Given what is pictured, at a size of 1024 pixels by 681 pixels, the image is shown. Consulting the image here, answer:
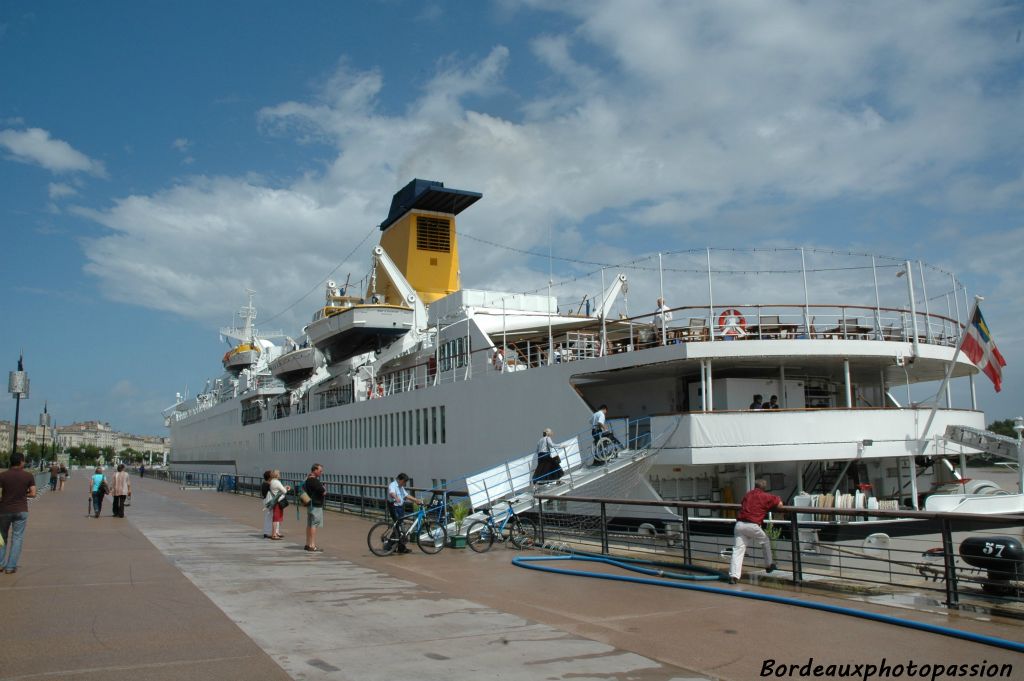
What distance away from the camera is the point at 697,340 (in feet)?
56.2

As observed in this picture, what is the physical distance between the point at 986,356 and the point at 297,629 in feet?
50.6

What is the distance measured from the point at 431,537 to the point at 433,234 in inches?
819

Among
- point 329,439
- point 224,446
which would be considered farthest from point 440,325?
point 224,446

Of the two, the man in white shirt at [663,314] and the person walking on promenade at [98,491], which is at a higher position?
the man in white shirt at [663,314]

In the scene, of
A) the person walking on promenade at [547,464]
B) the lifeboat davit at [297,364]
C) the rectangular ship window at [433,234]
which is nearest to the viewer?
the person walking on promenade at [547,464]

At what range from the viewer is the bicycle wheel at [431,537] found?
13430mm

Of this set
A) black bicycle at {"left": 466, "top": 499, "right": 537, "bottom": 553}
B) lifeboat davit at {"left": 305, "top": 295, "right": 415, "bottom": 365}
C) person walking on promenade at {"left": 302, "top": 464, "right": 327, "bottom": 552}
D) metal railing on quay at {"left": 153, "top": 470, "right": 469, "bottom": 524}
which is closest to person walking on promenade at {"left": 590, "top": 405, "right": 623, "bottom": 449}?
metal railing on quay at {"left": 153, "top": 470, "right": 469, "bottom": 524}

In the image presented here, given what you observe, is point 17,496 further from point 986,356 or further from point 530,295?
point 530,295

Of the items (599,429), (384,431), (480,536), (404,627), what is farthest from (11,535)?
(384,431)

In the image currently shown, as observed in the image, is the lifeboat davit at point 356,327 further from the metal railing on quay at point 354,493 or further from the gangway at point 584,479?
the gangway at point 584,479

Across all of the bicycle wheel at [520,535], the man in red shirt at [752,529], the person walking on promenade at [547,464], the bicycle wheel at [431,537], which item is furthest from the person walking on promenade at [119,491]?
the man in red shirt at [752,529]

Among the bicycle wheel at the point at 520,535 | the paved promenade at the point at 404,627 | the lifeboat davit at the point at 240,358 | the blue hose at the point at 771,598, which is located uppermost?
the lifeboat davit at the point at 240,358

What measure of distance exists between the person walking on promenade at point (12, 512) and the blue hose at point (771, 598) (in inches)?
272

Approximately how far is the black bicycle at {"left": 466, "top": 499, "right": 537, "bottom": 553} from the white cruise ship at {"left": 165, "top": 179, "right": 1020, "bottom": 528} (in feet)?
11.4
